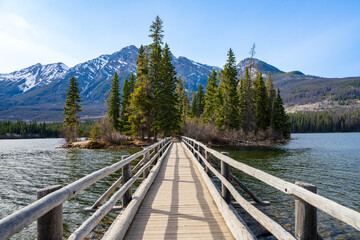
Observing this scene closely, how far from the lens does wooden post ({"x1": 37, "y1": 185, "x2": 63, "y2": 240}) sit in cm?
203

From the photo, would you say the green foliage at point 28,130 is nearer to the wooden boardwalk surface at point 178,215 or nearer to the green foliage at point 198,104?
the green foliage at point 198,104

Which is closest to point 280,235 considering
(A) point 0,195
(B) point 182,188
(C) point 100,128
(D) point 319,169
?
(B) point 182,188

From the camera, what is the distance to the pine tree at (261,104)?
5283cm

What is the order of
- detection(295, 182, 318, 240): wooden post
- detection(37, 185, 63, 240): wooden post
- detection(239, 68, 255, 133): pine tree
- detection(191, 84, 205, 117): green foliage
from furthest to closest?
detection(191, 84, 205, 117): green foliage, detection(239, 68, 255, 133): pine tree, detection(295, 182, 318, 240): wooden post, detection(37, 185, 63, 240): wooden post

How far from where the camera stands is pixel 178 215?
185 inches

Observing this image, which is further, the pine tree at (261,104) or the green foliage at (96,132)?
the pine tree at (261,104)

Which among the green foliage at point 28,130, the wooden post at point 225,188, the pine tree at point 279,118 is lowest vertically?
the green foliage at point 28,130

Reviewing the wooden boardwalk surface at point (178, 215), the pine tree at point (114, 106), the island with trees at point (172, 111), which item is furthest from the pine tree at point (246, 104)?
the wooden boardwalk surface at point (178, 215)

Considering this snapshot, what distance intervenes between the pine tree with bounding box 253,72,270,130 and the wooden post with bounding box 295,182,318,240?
5278 cm

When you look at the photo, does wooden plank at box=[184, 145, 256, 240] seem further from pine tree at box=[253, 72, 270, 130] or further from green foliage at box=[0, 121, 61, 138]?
green foliage at box=[0, 121, 61, 138]

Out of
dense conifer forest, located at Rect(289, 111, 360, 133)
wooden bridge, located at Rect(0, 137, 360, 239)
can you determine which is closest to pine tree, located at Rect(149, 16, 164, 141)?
wooden bridge, located at Rect(0, 137, 360, 239)

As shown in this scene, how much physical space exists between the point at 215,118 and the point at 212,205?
40.8 m

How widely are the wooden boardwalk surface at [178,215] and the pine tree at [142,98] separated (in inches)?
1095

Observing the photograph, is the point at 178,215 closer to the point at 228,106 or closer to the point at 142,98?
the point at 142,98
